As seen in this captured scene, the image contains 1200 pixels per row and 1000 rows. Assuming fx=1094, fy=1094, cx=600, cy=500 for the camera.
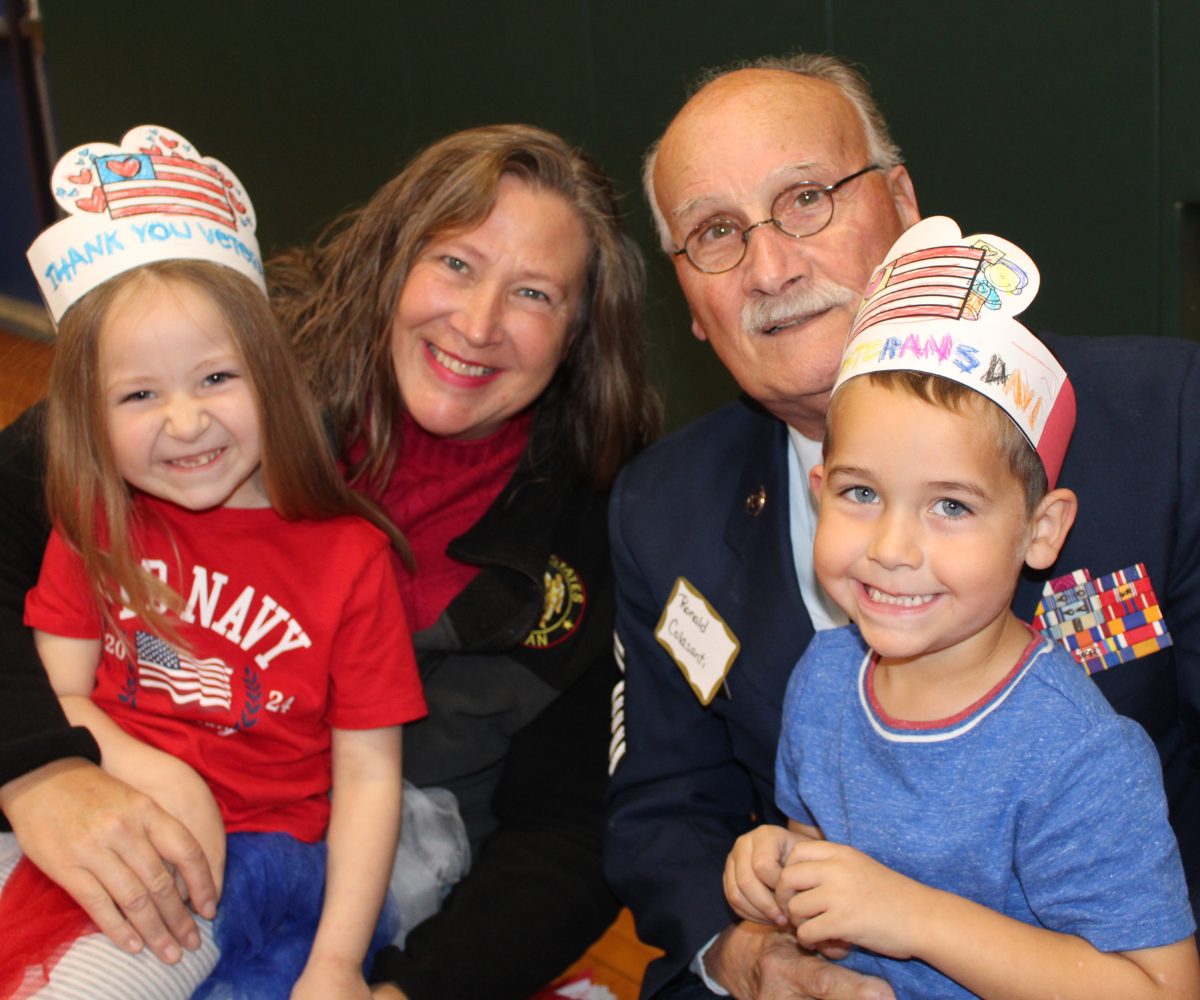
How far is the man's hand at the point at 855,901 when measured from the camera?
120 cm

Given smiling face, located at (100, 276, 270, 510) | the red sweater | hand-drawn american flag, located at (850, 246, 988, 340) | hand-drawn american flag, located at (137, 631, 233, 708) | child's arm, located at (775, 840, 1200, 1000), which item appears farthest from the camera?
the red sweater

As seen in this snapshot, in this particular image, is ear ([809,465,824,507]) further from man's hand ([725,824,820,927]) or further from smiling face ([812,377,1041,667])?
man's hand ([725,824,820,927])

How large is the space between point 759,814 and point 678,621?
465mm

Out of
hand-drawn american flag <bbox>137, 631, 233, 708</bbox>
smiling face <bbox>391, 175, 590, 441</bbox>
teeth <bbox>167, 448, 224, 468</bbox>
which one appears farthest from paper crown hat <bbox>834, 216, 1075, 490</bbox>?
hand-drawn american flag <bbox>137, 631, 233, 708</bbox>

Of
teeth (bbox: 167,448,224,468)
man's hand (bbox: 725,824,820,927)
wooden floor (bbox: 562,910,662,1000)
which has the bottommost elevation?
wooden floor (bbox: 562,910,662,1000)

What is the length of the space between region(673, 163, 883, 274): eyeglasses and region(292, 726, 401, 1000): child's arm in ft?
3.12

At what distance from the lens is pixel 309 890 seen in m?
1.76

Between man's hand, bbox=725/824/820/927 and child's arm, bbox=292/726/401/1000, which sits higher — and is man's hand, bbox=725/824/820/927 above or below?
above

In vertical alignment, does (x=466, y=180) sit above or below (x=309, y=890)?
above

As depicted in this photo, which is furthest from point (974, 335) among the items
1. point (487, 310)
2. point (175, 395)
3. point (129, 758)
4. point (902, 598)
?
point (129, 758)

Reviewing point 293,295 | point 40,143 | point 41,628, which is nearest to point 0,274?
point 40,143

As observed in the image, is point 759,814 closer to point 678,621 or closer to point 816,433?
point 678,621

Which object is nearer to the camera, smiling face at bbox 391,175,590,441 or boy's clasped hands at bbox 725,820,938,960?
boy's clasped hands at bbox 725,820,938,960

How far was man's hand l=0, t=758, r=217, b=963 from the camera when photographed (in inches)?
62.2
